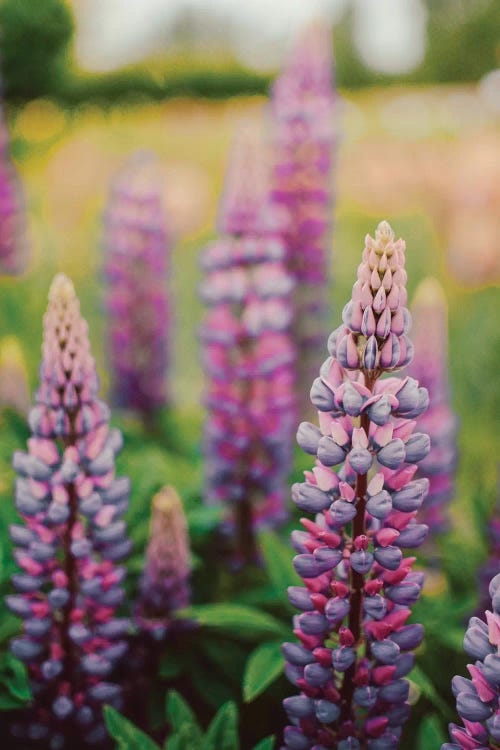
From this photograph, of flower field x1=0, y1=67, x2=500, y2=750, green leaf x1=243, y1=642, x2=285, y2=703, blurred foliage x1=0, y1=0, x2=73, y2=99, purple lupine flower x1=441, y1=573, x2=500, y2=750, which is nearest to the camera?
purple lupine flower x1=441, y1=573, x2=500, y2=750

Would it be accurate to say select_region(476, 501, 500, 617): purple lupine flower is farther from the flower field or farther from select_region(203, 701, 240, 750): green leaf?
select_region(203, 701, 240, 750): green leaf

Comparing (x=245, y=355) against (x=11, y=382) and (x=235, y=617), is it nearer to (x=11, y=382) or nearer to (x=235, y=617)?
(x=11, y=382)

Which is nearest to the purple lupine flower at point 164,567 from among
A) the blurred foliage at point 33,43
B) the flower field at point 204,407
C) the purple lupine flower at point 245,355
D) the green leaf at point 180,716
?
the flower field at point 204,407

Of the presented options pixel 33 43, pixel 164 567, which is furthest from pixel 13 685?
pixel 33 43

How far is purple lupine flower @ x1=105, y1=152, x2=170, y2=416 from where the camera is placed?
11.5ft

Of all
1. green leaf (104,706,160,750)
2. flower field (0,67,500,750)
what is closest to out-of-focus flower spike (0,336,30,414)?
flower field (0,67,500,750)

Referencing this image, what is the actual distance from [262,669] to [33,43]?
1237 cm

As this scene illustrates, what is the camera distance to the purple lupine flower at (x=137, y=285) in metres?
3.49

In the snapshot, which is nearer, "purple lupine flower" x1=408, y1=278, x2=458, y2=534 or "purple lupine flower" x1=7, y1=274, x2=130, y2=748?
"purple lupine flower" x1=7, y1=274, x2=130, y2=748

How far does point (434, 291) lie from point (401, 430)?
4.59ft

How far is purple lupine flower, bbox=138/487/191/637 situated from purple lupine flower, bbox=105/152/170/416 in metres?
1.86

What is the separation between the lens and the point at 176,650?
1905 millimetres

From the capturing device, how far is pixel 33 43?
12242 mm

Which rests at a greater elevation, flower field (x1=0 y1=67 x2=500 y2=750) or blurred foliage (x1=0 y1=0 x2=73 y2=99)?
blurred foliage (x1=0 y1=0 x2=73 y2=99)
